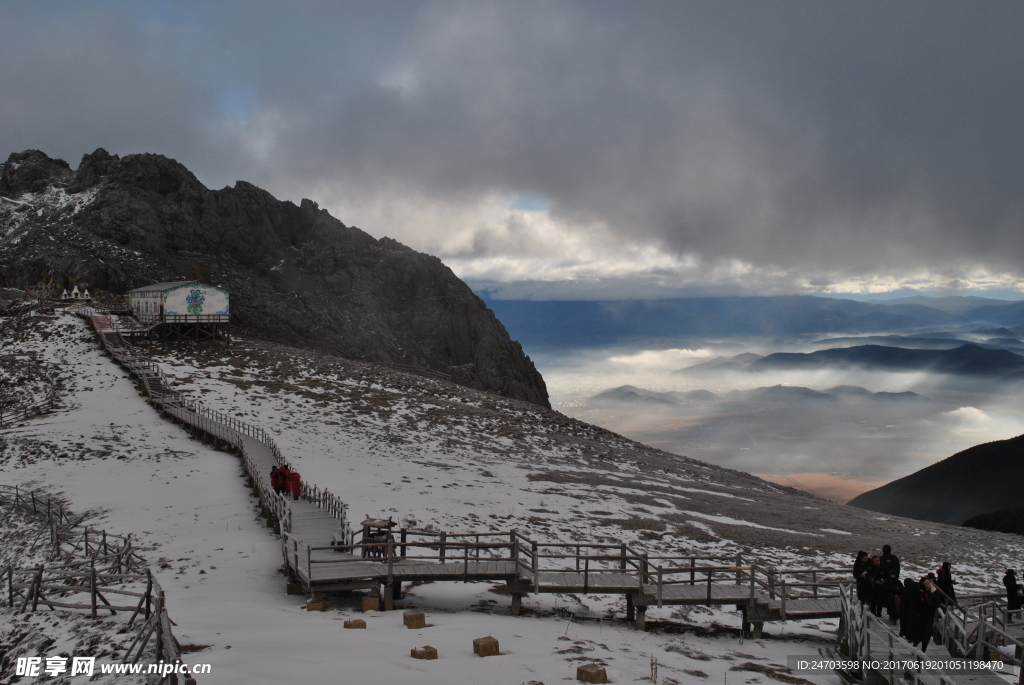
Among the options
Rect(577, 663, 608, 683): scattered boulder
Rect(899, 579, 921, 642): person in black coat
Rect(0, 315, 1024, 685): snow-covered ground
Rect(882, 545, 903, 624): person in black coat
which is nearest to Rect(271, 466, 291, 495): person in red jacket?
Rect(0, 315, 1024, 685): snow-covered ground

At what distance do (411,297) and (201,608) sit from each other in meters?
121

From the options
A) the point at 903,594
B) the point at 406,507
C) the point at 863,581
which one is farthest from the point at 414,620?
the point at 406,507

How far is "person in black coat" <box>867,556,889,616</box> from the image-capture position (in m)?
14.9

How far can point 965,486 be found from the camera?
126m

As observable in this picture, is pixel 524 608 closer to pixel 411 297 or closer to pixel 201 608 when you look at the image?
pixel 201 608

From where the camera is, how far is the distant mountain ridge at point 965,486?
118m

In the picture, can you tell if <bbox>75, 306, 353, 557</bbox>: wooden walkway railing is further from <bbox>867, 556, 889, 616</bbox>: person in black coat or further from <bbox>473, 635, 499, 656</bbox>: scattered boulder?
<bbox>867, 556, 889, 616</bbox>: person in black coat

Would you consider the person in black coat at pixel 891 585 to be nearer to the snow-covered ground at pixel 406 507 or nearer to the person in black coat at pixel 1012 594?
the snow-covered ground at pixel 406 507

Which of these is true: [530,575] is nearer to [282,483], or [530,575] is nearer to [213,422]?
[282,483]

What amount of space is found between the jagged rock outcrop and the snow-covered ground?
43234mm

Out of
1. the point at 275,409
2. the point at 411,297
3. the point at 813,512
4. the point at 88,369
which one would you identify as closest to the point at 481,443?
the point at 275,409

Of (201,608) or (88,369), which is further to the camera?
(88,369)

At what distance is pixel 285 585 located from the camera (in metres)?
17.5

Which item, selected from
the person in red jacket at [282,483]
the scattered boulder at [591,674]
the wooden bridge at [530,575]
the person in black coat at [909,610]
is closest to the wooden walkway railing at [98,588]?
the wooden bridge at [530,575]
